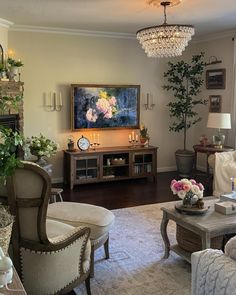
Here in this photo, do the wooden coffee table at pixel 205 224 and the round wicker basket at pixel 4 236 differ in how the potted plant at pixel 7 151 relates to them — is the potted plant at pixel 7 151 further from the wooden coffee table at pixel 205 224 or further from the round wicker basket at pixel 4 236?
the wooden coffee table at pixel 205 224

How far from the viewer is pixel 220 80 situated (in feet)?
21.1

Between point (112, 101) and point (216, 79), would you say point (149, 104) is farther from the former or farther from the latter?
point (216, 79)

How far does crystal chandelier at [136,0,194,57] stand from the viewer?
12.0ft

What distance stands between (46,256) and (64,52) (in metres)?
4.47

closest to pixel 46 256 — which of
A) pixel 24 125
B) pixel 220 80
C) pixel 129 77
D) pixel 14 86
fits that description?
A: pixel 14 86

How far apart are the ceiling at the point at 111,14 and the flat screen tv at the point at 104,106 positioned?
3.44 ft

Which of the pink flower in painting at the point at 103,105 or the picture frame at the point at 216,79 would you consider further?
the picture frame at the point at 216,79

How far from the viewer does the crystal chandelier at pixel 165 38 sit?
12.0 feet

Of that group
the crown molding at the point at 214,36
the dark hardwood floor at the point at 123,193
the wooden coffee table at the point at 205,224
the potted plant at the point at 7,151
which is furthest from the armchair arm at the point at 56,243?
the crown molding at the point at 214,36

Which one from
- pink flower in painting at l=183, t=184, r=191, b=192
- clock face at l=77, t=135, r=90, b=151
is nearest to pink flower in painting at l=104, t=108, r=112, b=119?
clock face at l=77, t=135, r=90, b=151

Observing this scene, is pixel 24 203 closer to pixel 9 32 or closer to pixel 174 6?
pixel 174 6

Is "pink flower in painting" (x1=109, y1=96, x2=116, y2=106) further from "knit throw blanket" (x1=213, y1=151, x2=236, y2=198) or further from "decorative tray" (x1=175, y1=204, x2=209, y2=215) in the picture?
"decorative tray" (x1=175, y1=204, x2=209, y2=215)

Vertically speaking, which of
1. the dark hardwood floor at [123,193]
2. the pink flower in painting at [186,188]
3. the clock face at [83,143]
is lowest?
the dark hardwood floor at [123,193]

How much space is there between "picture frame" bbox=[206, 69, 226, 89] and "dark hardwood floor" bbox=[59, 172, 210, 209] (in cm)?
175
